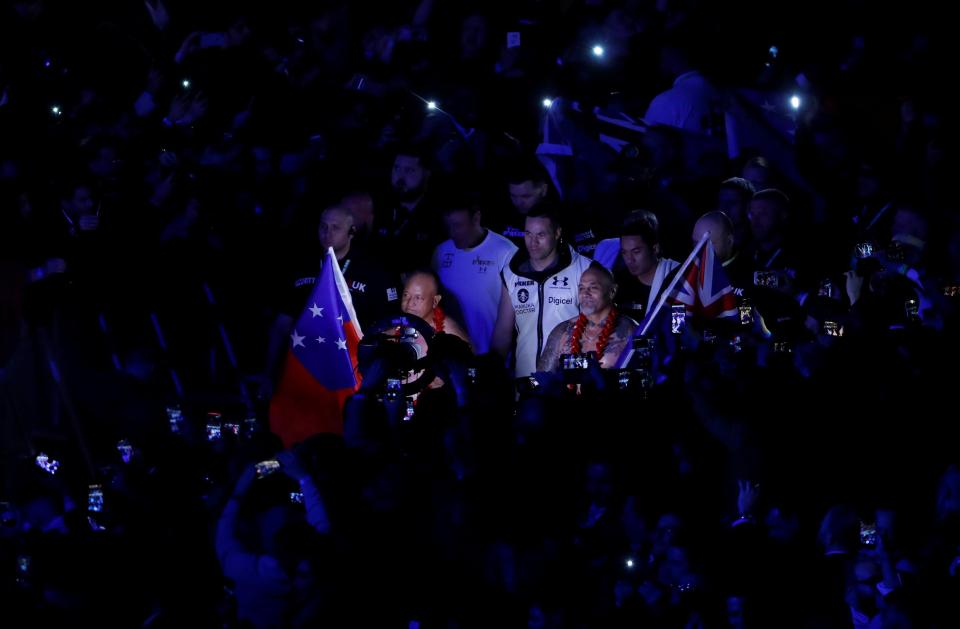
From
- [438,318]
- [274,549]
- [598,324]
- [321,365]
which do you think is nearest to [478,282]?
[438,318]

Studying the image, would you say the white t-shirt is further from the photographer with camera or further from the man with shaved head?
the photographer with camera

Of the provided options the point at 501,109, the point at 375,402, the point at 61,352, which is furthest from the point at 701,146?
the point at 61,352

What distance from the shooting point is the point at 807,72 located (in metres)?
11.0

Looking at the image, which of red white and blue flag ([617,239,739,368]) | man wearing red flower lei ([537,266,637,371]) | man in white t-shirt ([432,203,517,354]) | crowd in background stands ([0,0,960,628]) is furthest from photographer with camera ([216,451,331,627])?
man in white t-shirt ([432,203,517,354])

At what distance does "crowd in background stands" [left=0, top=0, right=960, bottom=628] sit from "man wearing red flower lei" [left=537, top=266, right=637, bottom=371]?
8cm

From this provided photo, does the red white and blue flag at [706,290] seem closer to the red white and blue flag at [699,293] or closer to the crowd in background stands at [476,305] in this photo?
the red white and blue flag at [699,293]

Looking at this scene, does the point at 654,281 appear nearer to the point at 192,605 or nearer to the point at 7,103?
the point at 192,605

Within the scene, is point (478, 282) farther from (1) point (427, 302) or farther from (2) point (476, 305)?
(1) point (427, 302)

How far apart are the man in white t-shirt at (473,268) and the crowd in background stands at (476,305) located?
2 cm

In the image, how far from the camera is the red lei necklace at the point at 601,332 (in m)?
8.33

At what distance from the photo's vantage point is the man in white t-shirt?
9.23 metres

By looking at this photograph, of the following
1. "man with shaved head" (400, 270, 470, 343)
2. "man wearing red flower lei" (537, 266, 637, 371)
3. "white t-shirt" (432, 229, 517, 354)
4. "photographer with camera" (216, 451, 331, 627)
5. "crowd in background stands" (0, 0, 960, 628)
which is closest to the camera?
"photographer with camera" (216, 451, 331, 627)

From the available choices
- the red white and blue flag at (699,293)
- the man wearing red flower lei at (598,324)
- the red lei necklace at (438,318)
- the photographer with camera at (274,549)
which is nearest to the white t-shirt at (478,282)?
the red lei necklace at (438,318)

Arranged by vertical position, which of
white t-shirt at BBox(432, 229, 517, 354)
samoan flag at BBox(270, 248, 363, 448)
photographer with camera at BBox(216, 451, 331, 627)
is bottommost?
photographer with camera at BBox(216, 451, 331, 627)
